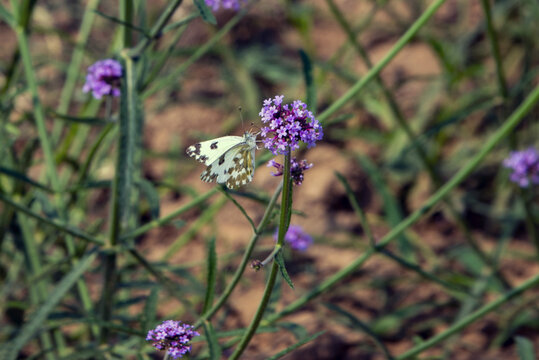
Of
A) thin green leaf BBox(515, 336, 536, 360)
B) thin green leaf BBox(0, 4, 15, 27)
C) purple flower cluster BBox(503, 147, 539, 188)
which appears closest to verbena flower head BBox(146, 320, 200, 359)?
thin green leaf BBox(515, 336, 536, 360)

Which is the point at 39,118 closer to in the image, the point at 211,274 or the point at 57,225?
Answer: the point at 57,225

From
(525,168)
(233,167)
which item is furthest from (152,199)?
(525,168)

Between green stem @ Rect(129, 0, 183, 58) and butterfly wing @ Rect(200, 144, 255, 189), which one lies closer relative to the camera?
butterfly wing @ Rect(200, 144, 255, 189)

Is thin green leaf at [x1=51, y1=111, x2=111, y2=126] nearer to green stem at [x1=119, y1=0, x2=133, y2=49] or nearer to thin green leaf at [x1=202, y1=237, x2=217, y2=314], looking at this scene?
green stem at [x1=119, y1=0, x2=133, y2=49]

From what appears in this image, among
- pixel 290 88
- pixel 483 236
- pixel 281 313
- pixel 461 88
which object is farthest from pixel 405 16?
pixel 281 313

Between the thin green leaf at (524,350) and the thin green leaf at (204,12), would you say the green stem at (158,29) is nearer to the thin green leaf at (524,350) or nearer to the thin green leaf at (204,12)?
the thin green leaf at (204,12)

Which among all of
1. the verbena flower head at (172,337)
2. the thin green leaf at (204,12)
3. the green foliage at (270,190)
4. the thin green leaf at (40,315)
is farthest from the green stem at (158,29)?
the verbena flower head at (172,337)
